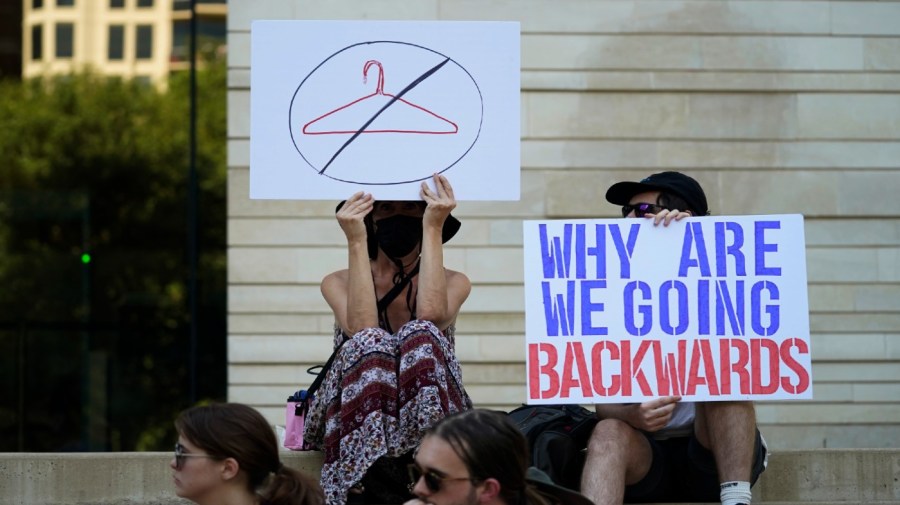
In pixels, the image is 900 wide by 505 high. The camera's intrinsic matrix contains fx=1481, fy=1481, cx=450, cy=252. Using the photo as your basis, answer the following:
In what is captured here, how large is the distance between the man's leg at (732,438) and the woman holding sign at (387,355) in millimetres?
881

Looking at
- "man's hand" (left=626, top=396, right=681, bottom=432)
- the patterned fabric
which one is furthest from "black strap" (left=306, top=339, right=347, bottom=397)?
"man's hand" (left=626, top=396, right=681, bottom=432)

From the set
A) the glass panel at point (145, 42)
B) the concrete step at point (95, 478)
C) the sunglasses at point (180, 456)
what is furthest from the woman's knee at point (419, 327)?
the glass panel at point (145, 42)

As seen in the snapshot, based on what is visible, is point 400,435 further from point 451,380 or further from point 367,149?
point 367,149

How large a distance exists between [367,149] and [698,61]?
18.0 feet

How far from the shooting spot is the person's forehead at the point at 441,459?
3.54m

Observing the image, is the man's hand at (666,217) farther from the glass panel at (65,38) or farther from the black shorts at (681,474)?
the glass panel at (65,38)

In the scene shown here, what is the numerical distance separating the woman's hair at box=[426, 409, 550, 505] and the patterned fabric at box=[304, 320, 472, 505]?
1495 mm

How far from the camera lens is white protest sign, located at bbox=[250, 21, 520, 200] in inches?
222

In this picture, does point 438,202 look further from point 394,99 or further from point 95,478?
point 95,478

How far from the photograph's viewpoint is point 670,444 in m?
5.51

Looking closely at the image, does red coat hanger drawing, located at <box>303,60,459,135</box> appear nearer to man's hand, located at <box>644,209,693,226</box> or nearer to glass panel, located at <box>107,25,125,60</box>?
man's hand, located at <box>644,209,693,226</box>

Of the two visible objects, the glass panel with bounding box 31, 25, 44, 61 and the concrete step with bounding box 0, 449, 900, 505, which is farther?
the glass panel with bounding box 31, 25, 44, 61

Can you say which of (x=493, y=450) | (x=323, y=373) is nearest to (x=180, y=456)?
(x=493, y=450)

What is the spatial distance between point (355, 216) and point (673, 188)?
118 centimetres
